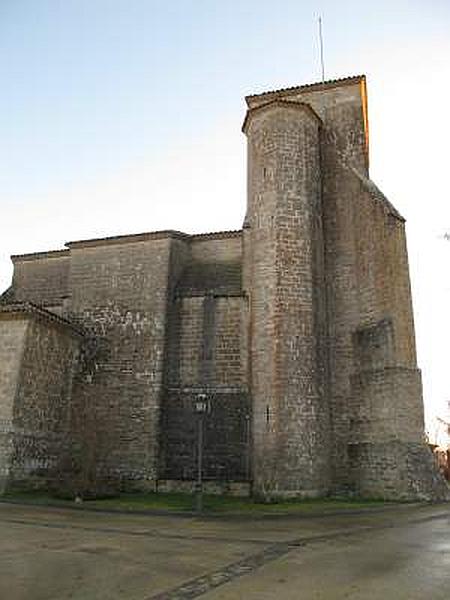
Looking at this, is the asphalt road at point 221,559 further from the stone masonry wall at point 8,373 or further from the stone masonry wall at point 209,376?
the stone masonry wall at point 209,376

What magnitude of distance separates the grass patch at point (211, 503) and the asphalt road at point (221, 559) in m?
1.72

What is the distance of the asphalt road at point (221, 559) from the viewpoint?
6.05 metres

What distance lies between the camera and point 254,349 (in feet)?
62.4

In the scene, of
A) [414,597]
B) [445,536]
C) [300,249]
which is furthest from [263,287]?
[414,597]

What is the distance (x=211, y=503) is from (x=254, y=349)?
5.34 metres

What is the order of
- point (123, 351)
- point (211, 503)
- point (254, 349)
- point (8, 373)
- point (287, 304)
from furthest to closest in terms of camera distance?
point (123, 351) < point (254, 349) < point (287, 304) < point (8, 373) < point (211, 503)

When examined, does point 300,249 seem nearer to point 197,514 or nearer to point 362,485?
point 362,485

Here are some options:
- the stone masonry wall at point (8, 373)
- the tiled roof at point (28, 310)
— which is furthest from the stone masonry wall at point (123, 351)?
the stone masonry wall at point (8, 373)

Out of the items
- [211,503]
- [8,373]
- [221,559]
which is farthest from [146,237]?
[221,559]

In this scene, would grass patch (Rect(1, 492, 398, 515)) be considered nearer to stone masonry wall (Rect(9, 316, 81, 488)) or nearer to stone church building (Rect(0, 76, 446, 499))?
stone church building (Rect(0, 76, 446, 499))

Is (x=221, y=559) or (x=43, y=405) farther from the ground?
(x=43, y=405)

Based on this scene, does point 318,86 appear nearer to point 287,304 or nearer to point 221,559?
point 287,304

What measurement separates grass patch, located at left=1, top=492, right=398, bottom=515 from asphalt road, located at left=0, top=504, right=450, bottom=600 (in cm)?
172

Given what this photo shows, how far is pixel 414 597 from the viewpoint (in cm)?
574
